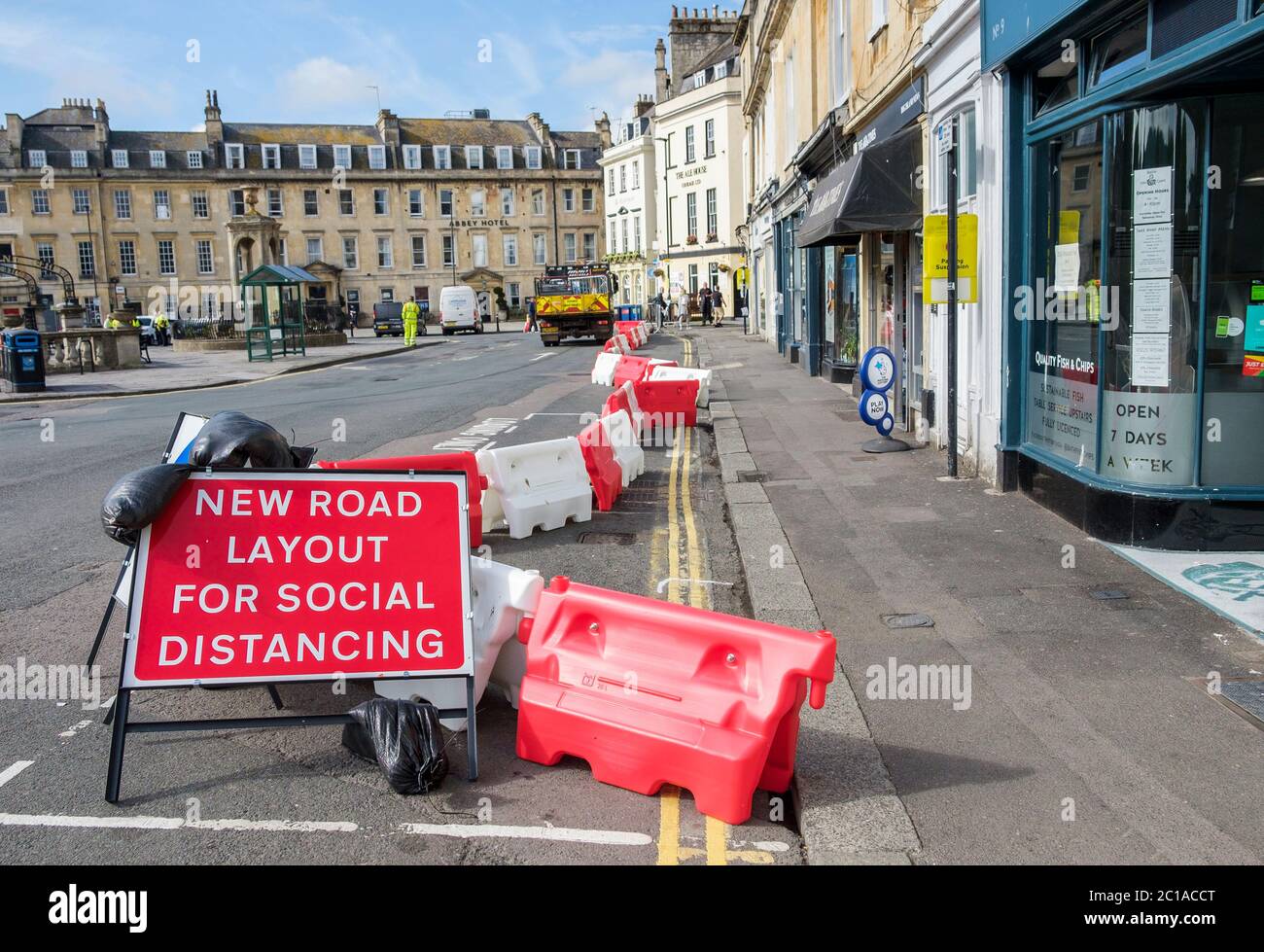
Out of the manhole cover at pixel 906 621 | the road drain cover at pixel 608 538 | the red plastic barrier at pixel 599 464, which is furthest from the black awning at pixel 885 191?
the manhole cover at pixel 906 621

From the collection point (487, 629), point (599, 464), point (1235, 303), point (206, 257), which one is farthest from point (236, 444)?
point (206, 257)

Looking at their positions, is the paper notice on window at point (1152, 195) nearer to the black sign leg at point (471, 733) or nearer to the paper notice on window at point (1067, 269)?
the paper notice on window at point (1067, 269)

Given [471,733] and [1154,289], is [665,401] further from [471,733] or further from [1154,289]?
[471,733]

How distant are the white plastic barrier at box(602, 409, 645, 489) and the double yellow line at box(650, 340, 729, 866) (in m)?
0.40

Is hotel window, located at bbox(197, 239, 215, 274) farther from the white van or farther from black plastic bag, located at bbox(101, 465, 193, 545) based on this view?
black plastic bag, located at bbox(101, 465, 193, 545)

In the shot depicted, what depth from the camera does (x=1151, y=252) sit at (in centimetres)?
675

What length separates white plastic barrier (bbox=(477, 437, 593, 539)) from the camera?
8086 millimetres

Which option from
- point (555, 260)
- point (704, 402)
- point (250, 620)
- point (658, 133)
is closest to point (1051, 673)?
point (250, 620)

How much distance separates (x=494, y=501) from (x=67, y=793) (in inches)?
174

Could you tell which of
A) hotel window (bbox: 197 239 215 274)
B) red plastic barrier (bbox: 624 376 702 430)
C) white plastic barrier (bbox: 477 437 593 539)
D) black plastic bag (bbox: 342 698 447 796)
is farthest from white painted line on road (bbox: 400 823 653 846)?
hotel window (bbox: 197 239 215 274)

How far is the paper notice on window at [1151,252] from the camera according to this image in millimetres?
6680

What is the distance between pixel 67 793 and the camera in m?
4.04

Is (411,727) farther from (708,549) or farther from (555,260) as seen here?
(555,260)

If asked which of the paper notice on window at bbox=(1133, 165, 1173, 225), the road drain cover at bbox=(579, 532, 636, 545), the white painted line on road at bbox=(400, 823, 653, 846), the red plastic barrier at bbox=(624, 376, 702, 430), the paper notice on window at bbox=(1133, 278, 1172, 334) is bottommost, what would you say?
the white painted line on road at bbox=(400, 823, 653, 846)
